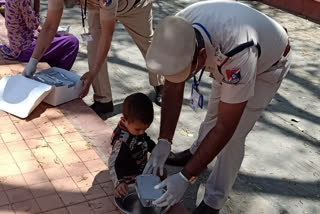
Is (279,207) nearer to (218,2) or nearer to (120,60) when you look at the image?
(218,2)

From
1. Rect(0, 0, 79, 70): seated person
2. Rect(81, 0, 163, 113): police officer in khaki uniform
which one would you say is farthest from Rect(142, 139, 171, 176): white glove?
Rect(0, 0, 79, 70): seated person

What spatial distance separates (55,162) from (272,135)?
1.84 metres

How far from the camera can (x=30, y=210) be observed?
2.70 metres

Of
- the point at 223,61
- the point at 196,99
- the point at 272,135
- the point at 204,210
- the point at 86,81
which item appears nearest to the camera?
the point at 223,61

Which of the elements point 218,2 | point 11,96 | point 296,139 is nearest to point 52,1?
point 11,96

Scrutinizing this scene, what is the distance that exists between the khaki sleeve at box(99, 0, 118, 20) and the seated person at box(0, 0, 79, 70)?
3.75 ft

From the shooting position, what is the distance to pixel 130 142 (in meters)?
2.83

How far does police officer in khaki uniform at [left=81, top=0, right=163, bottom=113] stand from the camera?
345 centimetres

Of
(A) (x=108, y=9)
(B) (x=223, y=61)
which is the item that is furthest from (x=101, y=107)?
(B) (x=223, y=61)

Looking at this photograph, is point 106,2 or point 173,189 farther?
point 106,2

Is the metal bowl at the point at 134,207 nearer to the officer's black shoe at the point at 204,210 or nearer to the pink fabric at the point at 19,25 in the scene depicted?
the officer's black shoe at the point at 204,210

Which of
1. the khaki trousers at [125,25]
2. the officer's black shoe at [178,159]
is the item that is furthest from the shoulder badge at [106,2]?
the officer's black shoe at [178,159]

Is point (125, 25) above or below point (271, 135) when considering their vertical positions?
above

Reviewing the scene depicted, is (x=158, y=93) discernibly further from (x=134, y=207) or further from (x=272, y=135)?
(x=134, y=207)
